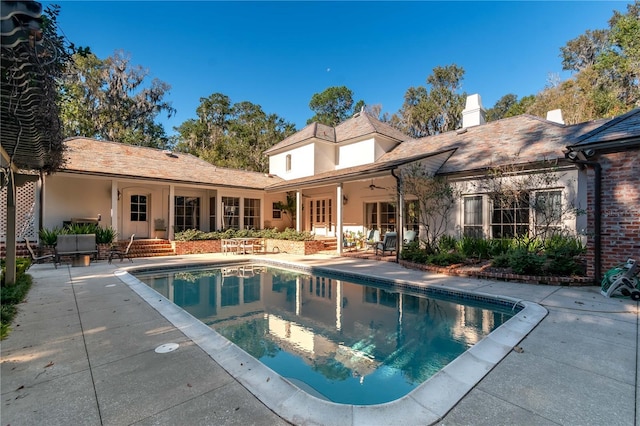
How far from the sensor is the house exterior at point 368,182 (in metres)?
6.67

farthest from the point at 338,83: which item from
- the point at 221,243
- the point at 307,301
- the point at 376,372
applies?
the point at 376,372

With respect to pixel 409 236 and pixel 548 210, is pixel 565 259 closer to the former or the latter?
pixel 548 210

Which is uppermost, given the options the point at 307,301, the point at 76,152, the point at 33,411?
the point at 76,152

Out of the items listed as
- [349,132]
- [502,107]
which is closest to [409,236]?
[349,132]

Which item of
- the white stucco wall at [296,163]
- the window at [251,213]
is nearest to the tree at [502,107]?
the white stucco wall at [296,163]

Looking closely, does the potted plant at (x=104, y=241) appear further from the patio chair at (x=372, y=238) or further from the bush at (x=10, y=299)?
the patio chair at (x=372, y=238)

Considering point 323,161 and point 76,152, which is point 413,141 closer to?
point 323,161

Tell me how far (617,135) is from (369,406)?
25.2 feet

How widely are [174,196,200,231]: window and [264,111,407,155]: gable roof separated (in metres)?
6.71

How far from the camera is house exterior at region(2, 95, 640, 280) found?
6.67m

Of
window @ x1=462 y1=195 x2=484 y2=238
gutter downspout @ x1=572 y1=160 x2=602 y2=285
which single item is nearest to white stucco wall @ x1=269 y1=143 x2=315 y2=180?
window @ x1=462 y1=195 x2=484 y2=238

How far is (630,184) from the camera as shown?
20.6 feet

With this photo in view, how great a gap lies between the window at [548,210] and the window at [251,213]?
516 inches

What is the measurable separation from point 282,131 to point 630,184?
99.3 feet
